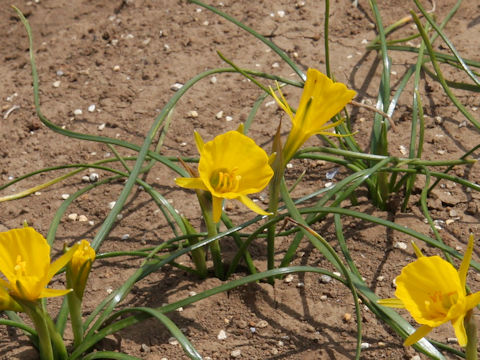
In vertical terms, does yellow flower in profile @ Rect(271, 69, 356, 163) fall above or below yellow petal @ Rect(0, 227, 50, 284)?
above

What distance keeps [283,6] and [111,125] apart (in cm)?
100

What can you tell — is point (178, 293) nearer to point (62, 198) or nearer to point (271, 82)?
point (62, 198)

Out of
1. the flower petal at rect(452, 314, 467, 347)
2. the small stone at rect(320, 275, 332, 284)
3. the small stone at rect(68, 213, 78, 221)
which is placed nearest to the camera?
the flower petal at rect(452, 314, 467, 347)

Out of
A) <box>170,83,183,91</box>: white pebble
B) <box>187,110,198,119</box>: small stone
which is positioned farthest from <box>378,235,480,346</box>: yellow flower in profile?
<box>170,83,183,91</box>: white pebble

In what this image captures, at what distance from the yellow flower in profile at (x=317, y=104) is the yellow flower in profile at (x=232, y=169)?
0.49 feet

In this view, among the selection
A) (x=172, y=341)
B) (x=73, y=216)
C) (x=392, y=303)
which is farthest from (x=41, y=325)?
(x=73, y=216)

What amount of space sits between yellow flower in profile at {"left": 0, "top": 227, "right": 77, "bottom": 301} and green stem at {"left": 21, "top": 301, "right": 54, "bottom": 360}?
4cm

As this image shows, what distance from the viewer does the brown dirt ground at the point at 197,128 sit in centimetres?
198

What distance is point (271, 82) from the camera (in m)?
2.86

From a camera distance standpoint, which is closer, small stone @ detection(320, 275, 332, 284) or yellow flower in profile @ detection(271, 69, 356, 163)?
yellow flower in profile @ detection(271, 69, 356, 163)

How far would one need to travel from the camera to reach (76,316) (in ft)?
5.74

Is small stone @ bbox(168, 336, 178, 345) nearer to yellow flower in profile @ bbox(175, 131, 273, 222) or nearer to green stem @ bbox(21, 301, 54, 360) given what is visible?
green stem @ bbox(21, 301, 54, 360)

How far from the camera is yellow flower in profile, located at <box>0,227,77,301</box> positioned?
147 cm

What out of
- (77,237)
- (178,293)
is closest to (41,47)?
(77,237)
